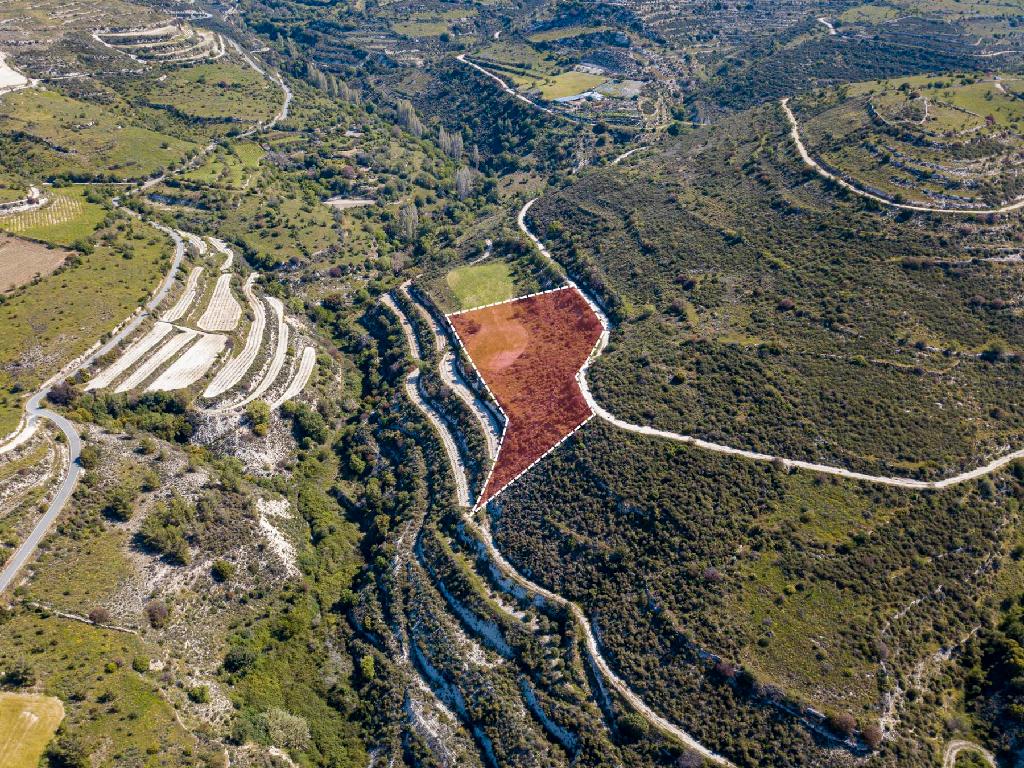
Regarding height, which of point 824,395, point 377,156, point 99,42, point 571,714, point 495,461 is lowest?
point 571,714

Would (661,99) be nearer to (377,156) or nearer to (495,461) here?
(377,156)

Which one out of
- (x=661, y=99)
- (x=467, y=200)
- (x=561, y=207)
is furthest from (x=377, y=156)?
(x=661, y=99)

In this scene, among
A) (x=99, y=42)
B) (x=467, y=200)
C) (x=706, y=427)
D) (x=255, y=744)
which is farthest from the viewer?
(x=99, y=42)

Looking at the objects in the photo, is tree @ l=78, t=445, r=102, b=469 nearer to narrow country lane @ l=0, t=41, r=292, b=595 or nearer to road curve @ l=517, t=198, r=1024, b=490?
narrow country lane @ l=0, t=41, r=292, b=595

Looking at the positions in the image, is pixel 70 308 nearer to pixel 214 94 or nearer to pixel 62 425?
pixel 62 425

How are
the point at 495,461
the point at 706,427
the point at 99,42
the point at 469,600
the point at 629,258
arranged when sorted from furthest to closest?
the point at 99,42 → the point at 629,258 → the point at 495,461 → the point at 706,427 → the point at 469,600

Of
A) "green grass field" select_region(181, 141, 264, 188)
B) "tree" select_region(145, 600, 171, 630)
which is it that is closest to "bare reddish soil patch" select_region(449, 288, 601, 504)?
"tree" select_region(145, 600, 171, 630)

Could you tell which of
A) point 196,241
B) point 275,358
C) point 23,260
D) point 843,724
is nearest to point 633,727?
point 843,724

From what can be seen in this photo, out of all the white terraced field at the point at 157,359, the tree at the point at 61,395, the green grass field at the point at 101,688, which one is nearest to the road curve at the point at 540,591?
the white terraced field at the point at 157,359
